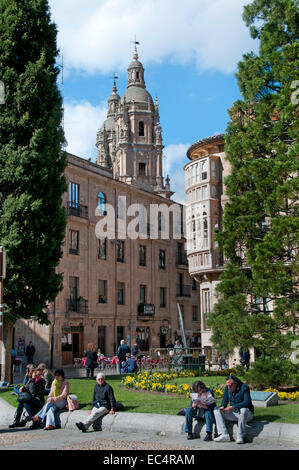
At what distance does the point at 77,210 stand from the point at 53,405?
28164mm

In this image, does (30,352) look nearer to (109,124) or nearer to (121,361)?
(121,361)

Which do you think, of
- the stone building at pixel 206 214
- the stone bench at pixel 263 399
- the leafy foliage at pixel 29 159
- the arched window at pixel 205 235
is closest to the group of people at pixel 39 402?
the stone bench at pixel 263 399

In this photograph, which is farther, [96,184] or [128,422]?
[96,184]

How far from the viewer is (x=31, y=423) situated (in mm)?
13125

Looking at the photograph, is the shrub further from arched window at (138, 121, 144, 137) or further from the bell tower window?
arched window at (138, 121, 144, 137)

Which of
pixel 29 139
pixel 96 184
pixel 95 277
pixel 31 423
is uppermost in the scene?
pixel 96 184

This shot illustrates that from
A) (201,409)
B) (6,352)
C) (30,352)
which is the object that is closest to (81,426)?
(201,409)

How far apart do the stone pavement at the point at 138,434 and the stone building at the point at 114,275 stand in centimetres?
2457

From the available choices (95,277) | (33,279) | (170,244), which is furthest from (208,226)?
(170,244)

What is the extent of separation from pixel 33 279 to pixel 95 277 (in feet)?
70.6

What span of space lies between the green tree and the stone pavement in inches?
307

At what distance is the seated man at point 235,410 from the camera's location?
10.4 metres

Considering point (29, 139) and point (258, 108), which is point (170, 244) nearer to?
point (29, 139)

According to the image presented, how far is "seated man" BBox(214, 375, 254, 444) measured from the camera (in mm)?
10422
